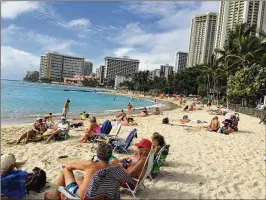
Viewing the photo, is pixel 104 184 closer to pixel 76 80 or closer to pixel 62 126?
pixel 62 126

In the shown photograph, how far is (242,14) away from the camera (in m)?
67.4

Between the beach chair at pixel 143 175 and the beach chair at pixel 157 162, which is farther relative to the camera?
the beach chair at pixel 157 162

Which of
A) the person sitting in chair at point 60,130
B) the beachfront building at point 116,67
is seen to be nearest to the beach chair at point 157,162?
the person sitting in chair at point 60,130

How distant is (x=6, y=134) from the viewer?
34.9 ft

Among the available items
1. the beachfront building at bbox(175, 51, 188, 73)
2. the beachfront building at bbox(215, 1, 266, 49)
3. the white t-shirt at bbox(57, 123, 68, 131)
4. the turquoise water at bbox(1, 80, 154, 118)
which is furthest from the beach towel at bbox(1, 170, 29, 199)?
the beachfront building at bbox(175, 51, 188, 73)

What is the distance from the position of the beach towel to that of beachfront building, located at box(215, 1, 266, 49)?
224ft

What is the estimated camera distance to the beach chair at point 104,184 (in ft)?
11.7

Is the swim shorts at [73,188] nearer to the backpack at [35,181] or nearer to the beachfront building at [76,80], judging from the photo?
the backpack at [35,181]

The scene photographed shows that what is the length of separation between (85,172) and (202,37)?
11770 cm

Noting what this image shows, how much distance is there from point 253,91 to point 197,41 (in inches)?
3653

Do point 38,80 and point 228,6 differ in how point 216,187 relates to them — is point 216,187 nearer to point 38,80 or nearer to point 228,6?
point 228,6

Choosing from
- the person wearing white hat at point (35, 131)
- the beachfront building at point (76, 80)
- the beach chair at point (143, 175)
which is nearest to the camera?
A: the beach chair at point (143, 175)

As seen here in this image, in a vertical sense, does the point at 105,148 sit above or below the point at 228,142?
above

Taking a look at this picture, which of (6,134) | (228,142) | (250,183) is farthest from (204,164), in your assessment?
(6,134)
